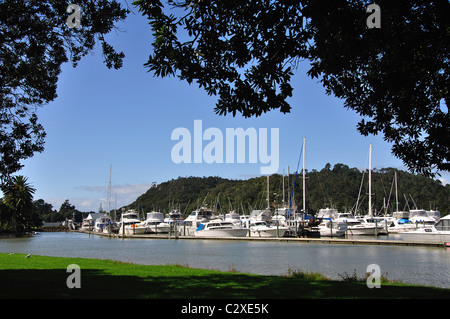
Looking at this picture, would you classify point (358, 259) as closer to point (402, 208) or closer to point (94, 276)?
point (94, 276)

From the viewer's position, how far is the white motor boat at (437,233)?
1927 inches

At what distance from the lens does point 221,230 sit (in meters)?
71.9

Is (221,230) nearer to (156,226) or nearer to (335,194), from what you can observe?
(156,226)

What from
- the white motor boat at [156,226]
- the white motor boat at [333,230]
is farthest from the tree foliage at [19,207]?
the white motor boat at [333,230]

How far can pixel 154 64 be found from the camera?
994cm

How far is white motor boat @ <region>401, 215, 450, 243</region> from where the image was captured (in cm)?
4894

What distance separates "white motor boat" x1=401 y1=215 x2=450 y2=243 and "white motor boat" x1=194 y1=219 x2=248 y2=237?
2738 cm

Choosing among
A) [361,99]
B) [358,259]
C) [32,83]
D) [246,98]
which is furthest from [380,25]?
[358,259]

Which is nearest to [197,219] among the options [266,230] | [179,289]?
[266,230]

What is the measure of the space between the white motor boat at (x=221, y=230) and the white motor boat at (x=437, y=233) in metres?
27.4

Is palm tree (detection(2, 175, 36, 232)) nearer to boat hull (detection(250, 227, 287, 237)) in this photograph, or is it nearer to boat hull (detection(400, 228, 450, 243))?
boat hull (detection(250, 227, 287, 237))

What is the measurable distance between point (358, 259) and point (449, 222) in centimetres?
1972

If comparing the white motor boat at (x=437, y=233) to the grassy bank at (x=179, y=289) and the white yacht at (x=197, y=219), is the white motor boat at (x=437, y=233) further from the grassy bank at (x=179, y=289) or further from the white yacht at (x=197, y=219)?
the white yacht at (x=197, y=219)

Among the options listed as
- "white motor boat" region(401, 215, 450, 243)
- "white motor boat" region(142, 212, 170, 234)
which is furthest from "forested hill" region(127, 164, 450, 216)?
"white motor boat" region(401, 215, 450, 243)
